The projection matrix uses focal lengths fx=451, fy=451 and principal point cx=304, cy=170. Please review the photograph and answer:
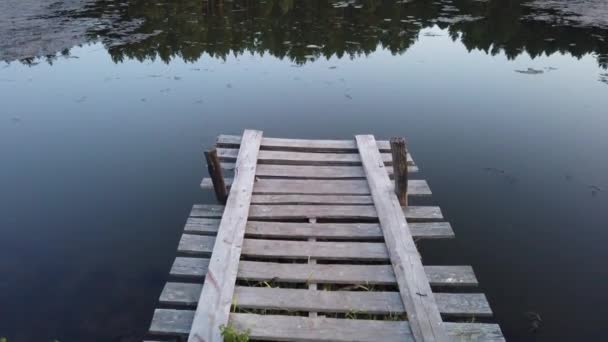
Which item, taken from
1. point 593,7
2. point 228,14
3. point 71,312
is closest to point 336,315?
point 71,312

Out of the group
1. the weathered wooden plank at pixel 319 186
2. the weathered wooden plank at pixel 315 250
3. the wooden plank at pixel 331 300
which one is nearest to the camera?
the wooden plank at pixel 331 300

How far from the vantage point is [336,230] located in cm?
479

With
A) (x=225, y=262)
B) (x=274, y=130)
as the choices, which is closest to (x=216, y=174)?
(x=225, y=262)

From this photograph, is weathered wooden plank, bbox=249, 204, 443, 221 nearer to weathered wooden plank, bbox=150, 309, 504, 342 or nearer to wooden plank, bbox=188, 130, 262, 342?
wooden plank, bbox=188, 130, 262, 342

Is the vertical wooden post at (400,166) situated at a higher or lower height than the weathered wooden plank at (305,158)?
higher

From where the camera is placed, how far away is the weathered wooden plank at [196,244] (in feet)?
14.7

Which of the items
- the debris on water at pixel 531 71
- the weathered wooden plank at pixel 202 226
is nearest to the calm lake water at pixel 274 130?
the debris on water at pixel 531 71

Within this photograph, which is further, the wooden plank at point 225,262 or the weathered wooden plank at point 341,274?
the weathered wooden plank at point 341,274

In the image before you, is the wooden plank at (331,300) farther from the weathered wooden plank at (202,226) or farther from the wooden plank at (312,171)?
the wooden plank at (312,171)

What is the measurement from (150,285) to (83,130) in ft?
14.4

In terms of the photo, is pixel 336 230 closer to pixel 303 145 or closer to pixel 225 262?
pixel 225 262

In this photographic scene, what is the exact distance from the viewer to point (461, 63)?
10953 millimetres

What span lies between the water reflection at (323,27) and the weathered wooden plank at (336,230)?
7.34 m

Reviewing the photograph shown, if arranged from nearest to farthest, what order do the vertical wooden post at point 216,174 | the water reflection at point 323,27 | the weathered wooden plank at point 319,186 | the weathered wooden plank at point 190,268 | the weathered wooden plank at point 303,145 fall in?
the weathered wooden plank at point 190,268
the vertical wooden post at point 216,174
the weathered wooden plank at point 319,186
the weathered wooden plank at point 303,145
the water reflection at point 323,27
